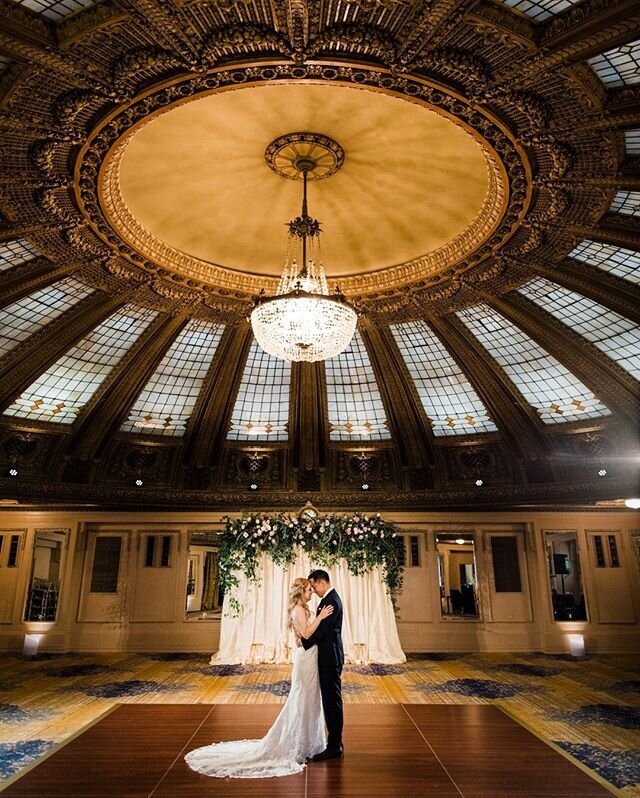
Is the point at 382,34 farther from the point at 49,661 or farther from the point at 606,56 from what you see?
the point at 49,661

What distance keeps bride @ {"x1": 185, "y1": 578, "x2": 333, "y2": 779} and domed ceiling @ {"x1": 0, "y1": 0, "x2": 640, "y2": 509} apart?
692 cm

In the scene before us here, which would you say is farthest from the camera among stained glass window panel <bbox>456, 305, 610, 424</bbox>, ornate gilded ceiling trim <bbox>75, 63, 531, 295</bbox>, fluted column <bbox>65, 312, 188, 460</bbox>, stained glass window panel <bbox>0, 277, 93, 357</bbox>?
fluted column <bbox>65, 312, 188, 460</bbox>

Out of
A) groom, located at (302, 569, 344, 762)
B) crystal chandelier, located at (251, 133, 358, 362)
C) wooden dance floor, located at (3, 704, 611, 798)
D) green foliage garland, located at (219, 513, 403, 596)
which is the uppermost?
crystal chandelier, located at (251, 133, 358, 362)

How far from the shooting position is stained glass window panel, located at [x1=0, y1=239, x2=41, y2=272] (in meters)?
10.8

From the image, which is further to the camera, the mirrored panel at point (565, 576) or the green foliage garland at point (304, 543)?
the mirrored panel at point (565, 576)

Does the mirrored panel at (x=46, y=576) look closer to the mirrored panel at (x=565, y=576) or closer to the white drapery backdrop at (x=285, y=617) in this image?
the white drapery backdrop at (x=285, y=617)

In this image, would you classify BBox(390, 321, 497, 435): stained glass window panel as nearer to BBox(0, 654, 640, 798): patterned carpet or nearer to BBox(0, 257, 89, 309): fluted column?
BBox(0, 654, 640, 798): patterned carpet

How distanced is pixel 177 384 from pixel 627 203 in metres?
12.2

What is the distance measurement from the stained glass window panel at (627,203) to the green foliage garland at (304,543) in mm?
8954

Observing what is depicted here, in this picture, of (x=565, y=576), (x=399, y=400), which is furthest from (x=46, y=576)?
(x=565, y=576)

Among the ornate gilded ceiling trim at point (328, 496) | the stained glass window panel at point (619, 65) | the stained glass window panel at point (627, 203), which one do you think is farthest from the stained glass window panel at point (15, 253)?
the stained glass window panel at point (627, 203)

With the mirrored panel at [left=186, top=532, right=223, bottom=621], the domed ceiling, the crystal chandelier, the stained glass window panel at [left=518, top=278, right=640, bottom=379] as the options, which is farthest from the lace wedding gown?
the mirrored panel at [left=186, top=532, right=223, bottom=621]

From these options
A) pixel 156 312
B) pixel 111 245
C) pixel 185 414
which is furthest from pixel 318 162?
pixel 185 414

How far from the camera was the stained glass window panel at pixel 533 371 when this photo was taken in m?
14.3
